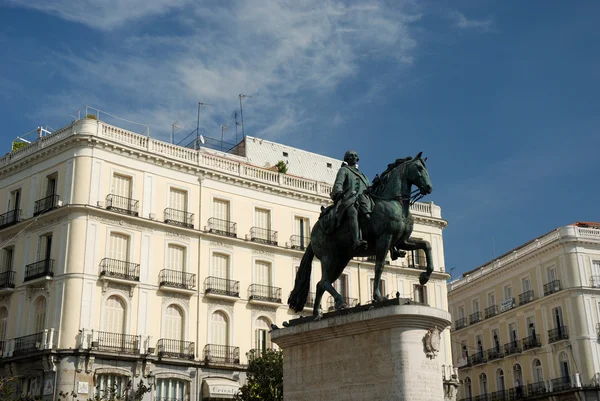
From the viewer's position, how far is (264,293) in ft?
148

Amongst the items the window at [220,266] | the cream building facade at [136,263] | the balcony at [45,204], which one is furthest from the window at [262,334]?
the balcony at [45,204]

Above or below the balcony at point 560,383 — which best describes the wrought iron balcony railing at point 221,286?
above

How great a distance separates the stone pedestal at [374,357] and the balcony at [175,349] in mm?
26390

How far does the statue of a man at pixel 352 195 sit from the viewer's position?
15094mm

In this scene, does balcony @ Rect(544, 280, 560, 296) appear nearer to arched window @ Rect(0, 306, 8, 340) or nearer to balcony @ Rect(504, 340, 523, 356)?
balcony @ Rect(504, 340, 523, 356)

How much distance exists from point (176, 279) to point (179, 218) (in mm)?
3368

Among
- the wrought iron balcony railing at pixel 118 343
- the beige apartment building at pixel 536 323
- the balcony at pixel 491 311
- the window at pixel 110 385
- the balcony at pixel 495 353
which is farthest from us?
the balcony at pixel 491 311

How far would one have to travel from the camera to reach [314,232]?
16203 millimetres

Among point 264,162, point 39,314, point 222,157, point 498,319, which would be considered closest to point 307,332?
point 39,314

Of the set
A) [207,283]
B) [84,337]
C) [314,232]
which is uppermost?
[207,283]

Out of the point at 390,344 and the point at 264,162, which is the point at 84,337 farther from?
the point at 390,344

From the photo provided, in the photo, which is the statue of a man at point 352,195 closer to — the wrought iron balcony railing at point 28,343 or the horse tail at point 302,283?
the horse tail at point 302,283

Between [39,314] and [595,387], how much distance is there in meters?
Answer: 35.6

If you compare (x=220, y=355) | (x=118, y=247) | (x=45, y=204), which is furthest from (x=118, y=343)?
(x=45, y=204)
